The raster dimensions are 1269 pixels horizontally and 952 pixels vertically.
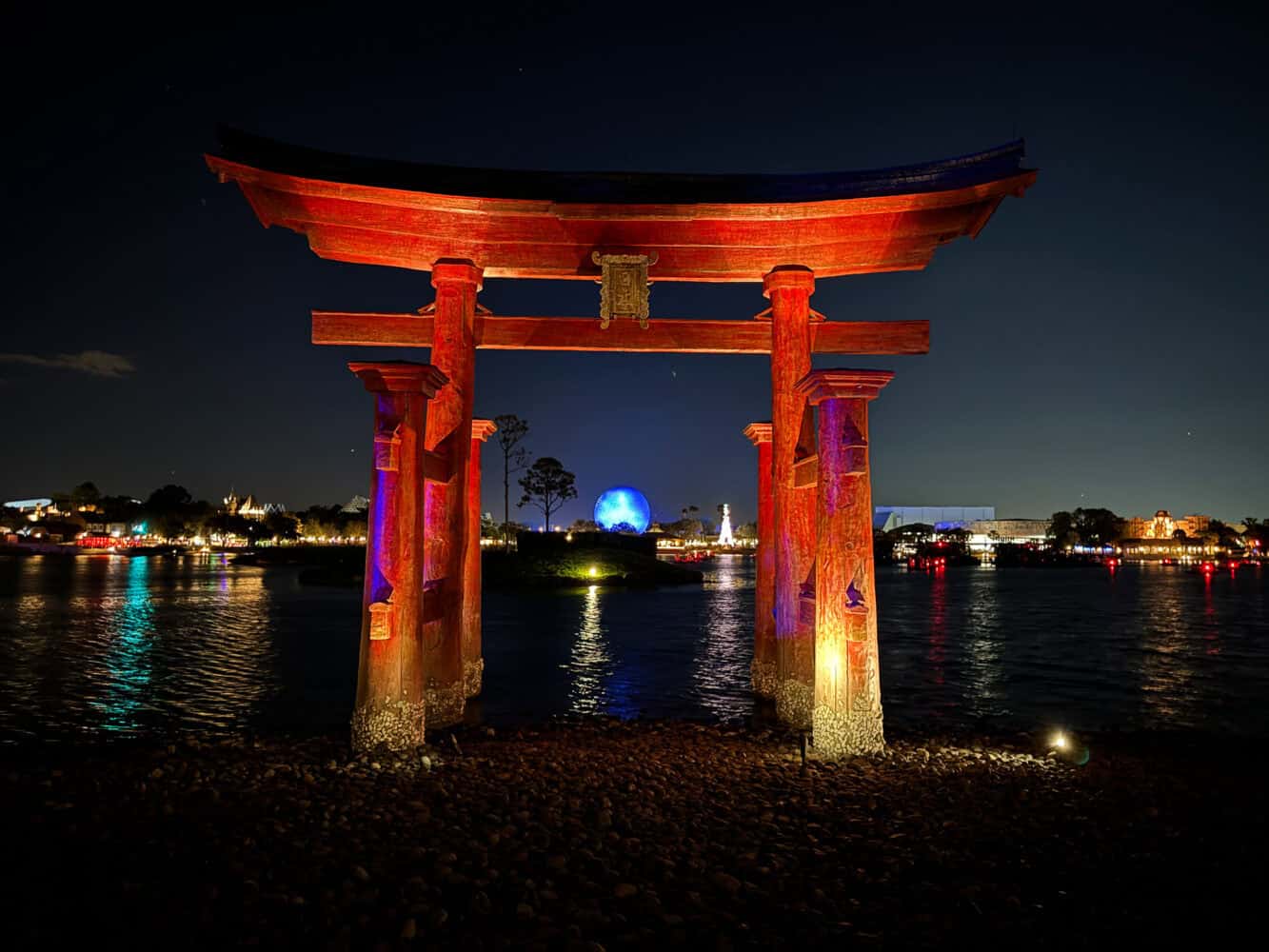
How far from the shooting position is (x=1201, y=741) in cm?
1122

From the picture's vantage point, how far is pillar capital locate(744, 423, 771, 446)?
456 inches

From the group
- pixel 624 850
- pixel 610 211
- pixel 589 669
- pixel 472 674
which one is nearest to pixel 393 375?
pixel 610 211

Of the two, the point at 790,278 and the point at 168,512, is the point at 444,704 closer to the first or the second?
the point at 790,278

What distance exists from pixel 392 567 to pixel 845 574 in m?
5.13

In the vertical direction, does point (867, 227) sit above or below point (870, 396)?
above

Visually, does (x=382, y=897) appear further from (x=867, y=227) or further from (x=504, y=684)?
(x=504, y=684)

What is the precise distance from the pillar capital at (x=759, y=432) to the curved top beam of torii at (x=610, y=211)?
265 centimetres

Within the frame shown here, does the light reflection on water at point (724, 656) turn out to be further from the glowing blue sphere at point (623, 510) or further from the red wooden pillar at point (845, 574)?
the glowing blue sphere at point (623, 510)

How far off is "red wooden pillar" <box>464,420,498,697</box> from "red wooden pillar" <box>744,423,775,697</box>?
4.39 metres

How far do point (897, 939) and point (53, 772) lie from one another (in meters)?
8.77

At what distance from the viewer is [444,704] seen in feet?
31.4

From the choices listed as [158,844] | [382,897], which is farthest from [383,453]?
[382,897]

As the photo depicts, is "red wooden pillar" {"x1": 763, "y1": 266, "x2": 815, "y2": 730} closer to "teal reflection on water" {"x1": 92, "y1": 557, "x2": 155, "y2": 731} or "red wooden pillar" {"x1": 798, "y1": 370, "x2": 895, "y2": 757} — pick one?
"red wooden pillar" {"x1": 798, "y1": 370, "x2": 895, "y2": 757}

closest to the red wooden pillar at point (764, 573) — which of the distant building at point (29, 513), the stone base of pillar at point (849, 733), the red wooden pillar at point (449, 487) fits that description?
the stone base of pillar at point (849, 733)
